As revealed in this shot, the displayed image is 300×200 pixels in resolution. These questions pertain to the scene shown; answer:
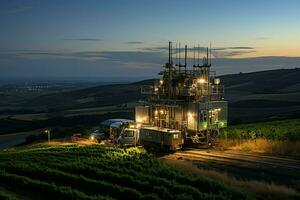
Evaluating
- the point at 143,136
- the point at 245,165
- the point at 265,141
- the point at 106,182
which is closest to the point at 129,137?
the point at 143,136

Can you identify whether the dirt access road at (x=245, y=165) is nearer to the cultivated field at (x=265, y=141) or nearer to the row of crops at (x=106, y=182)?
the cultivated field at (x=265, y=141)

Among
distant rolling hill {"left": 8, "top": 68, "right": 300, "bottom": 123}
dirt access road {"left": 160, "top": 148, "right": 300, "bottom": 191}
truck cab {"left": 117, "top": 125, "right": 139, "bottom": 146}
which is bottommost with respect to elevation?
dirt access road {"left": 160, "top": 148, "right": 300, "bottom": 191}

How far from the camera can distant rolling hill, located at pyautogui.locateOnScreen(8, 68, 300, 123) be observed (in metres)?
89.1

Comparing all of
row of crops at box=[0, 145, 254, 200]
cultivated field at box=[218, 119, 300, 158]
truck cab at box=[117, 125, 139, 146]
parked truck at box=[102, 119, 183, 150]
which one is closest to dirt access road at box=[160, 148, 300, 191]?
parked truck at box=[102, 119, 183, 150]

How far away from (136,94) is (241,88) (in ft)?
127

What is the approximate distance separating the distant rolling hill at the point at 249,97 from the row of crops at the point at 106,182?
48904mm

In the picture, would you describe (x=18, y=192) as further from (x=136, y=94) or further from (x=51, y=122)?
(x=136, y=94)

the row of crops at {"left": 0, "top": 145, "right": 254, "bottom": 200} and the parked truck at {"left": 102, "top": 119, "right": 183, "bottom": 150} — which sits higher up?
the parked truck at {"left": 102, "top": 119, "right": 183, "bottom": 150}

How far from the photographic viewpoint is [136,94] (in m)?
166

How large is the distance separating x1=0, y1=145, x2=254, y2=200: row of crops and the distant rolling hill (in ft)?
160

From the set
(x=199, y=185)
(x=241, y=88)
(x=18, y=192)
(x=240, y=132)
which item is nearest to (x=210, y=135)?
(x=240, y=132)

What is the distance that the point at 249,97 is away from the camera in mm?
117375

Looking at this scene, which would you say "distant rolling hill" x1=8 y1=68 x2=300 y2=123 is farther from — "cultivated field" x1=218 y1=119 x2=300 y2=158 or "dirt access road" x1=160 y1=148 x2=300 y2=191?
"dirt access road" x1=160 y1=148 x2=300 y2=191

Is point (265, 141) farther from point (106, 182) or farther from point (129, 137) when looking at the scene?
point (106, 182)
